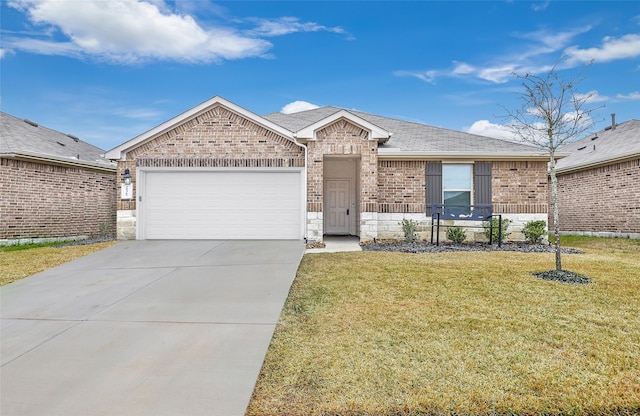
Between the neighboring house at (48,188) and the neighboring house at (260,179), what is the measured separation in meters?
2.30

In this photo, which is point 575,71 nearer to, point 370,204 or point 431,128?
point 370,204

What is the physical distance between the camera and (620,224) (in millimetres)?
13422

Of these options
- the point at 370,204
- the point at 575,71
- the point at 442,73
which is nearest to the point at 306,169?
the point at 370,204

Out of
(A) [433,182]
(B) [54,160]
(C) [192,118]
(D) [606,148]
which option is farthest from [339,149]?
(D) [606,148]

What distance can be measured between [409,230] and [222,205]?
6190 mm

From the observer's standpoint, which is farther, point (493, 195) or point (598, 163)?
point (598, 163)

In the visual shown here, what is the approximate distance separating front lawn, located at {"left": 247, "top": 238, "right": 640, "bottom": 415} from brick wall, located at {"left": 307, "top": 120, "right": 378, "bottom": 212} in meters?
4.88

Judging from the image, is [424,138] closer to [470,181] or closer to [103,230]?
[470,181]

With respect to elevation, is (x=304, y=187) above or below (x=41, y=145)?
below

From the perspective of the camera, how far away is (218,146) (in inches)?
466

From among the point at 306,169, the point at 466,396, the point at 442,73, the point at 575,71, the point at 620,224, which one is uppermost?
the point at 442,73

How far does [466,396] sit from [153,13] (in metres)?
14.7

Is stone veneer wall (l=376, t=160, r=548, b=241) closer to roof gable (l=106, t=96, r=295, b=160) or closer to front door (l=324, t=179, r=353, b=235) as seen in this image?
front door (l=324, t=179, r=353, b=235)

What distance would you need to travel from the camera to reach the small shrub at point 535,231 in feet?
38.0
